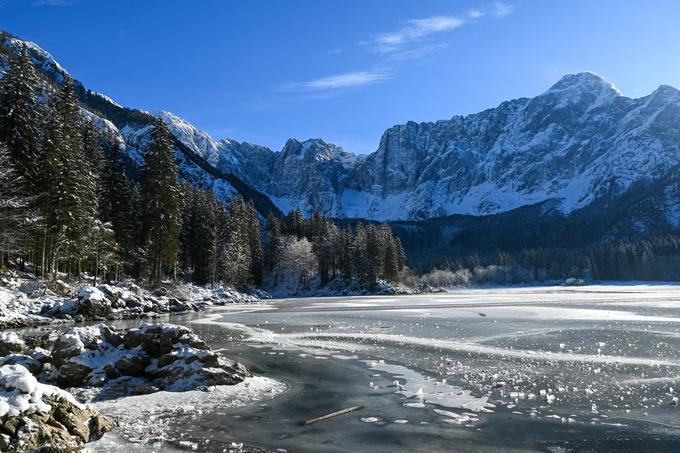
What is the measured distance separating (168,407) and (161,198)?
158 ft

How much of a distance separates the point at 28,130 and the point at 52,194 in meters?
6.77

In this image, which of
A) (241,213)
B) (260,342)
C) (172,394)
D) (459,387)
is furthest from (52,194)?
(241,213)

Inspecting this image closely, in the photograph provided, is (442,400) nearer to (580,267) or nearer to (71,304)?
(71,304)

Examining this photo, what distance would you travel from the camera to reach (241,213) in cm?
9762

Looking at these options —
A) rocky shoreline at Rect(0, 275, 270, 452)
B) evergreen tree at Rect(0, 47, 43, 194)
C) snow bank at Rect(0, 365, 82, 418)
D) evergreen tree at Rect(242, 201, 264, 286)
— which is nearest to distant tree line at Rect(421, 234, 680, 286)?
evergreen tree at Rect(242, 201, 264, 286)

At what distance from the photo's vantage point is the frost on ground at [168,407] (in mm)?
11664

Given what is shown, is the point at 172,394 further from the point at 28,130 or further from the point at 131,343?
the point at 28,130

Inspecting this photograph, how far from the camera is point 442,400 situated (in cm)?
1459

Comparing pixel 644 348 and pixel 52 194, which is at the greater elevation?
pixel 52 194

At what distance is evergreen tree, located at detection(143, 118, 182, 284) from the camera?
58750 mm

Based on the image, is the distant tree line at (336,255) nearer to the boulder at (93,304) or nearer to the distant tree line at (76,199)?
the distant tree line at (76,199)

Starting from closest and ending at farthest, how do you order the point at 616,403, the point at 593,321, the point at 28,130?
the point at 616,403, the point at 593,321, the point at 28,130

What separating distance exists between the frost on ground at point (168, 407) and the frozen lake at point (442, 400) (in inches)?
2.6

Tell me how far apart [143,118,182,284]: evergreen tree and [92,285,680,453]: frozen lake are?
34033mm
